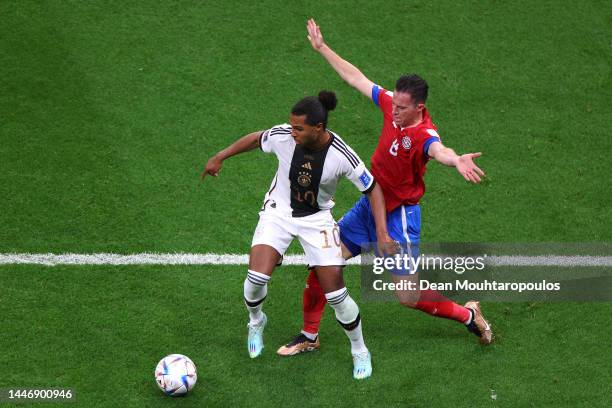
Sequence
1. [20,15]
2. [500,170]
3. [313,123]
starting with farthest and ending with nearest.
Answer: [20,15] → [500,170] → [313,123]

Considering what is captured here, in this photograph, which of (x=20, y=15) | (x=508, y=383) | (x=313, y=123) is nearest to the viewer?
(x=313, y=123)

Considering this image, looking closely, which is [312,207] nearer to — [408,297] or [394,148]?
[394,148]

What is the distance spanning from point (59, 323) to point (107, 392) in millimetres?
916

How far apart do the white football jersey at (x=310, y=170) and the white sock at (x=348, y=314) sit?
2.29ft

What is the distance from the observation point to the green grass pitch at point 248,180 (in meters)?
7.45

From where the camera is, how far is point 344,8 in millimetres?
11594

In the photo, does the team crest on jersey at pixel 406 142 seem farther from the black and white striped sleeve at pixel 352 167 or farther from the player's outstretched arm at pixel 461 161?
the black and white striped sleeve at pixel 352 167

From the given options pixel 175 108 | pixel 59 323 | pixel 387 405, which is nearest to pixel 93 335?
pixel 59 323

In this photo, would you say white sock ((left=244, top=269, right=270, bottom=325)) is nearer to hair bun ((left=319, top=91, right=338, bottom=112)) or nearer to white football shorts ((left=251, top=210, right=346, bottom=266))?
white football shorts ((left=251, top=210, right=346, bottom=266))

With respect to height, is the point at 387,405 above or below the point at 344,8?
below

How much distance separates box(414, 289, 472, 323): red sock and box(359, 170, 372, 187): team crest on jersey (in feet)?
3.71

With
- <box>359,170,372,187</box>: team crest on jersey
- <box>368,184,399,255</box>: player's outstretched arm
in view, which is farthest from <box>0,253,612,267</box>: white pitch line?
<box>359,170,372,187</box>: team crest on jersey

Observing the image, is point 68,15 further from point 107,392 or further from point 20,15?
point 107,392

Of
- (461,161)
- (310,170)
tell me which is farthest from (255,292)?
(461,161)
